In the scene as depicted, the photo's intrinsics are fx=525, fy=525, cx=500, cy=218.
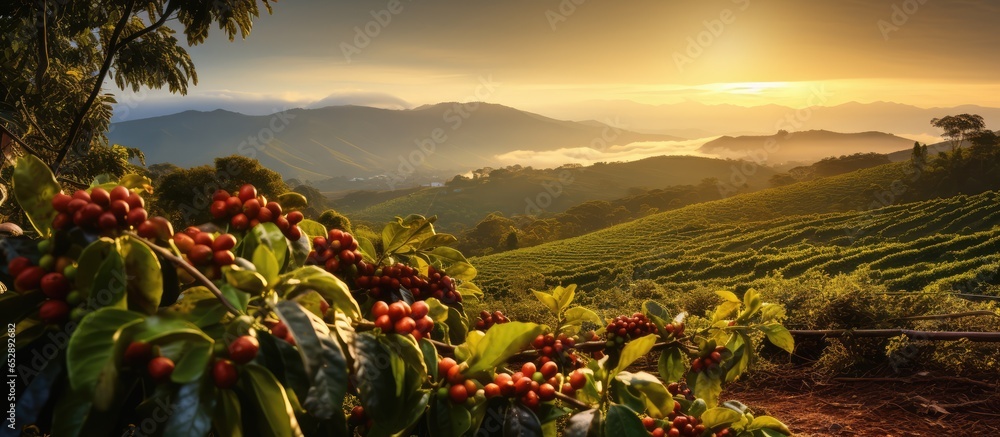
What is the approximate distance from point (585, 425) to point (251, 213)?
0.96 meters

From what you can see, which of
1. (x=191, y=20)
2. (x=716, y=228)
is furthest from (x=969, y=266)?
(x=716, y=228)

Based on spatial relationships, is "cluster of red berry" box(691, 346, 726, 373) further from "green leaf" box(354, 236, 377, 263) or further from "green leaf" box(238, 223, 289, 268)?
"green leaf" box(238, 223, 289, 268)

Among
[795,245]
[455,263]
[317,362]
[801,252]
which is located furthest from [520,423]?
[795,245]

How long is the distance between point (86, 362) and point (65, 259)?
25 cm

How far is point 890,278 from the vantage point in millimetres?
20688

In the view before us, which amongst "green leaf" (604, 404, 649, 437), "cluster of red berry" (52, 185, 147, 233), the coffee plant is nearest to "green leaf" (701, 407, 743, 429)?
the coffee plant

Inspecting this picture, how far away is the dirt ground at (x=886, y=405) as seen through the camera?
278 cm

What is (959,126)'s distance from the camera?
2340 inches

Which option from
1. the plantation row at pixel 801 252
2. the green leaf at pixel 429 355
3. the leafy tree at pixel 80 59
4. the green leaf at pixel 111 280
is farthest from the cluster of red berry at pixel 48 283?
the plantation row at pixel 801 252

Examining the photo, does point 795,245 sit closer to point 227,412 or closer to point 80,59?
point 80,59

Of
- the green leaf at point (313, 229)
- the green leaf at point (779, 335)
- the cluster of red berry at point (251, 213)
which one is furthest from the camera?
the green leaf at point (779, 335)

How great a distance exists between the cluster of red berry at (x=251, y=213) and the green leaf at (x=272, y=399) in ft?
1.80

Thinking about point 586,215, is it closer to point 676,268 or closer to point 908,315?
point 676,268

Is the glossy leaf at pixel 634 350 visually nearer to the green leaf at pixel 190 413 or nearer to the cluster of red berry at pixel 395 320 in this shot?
the cluster of red berry at pixel 395 320
